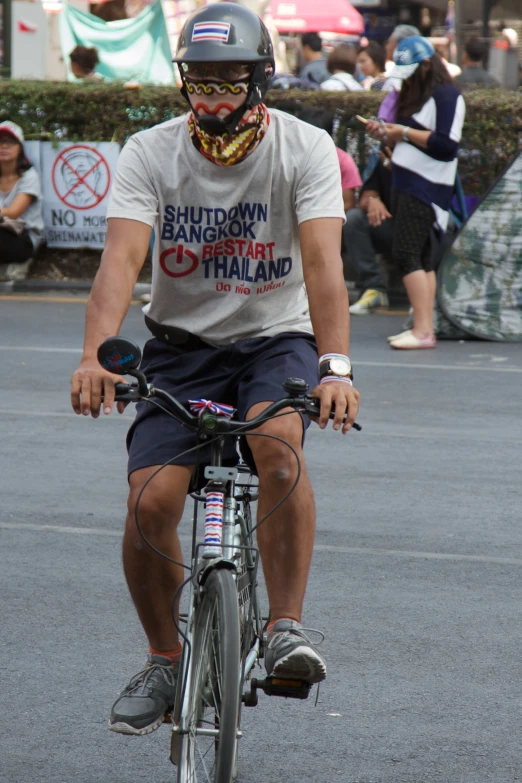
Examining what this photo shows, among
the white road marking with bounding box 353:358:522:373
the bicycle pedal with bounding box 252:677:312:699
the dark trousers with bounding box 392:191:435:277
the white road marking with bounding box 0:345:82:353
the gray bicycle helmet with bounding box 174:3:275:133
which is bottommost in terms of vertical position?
the white road marking with bounding box 0:345:82:353

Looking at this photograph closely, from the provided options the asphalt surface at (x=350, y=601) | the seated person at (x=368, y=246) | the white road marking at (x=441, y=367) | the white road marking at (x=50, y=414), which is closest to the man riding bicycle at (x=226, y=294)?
the asphalt surface at (x=350, y=601)

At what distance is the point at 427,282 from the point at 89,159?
14.7 feet

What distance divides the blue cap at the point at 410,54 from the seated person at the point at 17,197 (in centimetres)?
459

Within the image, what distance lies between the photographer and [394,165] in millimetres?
10453

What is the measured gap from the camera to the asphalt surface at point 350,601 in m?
3.76

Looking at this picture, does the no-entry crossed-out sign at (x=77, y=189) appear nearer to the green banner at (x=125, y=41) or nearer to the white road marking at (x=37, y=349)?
the white road marking at (x=37, y=349)

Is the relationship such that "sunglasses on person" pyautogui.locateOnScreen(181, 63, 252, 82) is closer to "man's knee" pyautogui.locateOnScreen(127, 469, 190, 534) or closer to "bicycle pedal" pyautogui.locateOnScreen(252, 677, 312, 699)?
"man's knee" pyautogui.locateOnScreen(127, 469, 190, 534)

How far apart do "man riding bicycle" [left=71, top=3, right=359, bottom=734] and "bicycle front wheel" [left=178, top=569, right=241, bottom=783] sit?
0.26 m

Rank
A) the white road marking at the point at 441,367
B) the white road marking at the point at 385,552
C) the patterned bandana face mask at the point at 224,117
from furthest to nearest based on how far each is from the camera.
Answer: the white road marking at the point at 441,367 → the white road marking at the point at 385,552 → the patterned bandana face mask at the point at 224,117

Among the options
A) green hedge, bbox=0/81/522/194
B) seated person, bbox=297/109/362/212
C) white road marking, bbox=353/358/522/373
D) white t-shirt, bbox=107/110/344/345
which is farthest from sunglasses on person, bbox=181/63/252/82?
green hedge, bbox=0/81/522/194

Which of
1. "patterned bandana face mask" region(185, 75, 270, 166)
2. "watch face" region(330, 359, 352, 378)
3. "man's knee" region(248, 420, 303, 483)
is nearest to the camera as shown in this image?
"watch face" region(330, 359, 352, 378)

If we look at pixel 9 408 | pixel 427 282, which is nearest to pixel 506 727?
pixel 9 408

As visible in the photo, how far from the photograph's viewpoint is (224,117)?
352cm

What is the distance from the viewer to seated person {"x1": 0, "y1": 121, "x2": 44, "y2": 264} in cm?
1316
